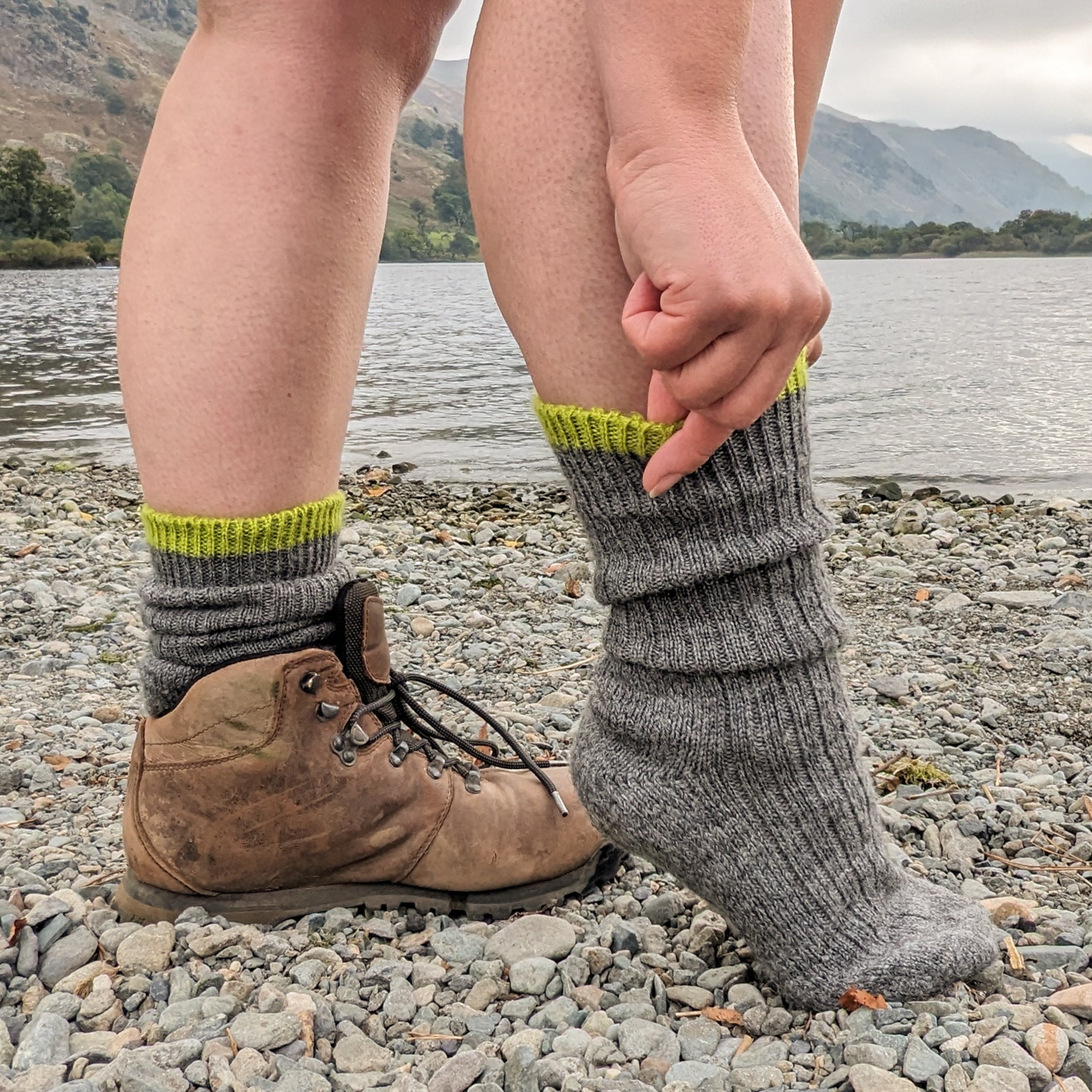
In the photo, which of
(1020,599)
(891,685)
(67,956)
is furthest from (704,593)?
(1020,599)

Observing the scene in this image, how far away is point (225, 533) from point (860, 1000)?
0.87 meters

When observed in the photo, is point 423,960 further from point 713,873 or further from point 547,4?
point 547,4

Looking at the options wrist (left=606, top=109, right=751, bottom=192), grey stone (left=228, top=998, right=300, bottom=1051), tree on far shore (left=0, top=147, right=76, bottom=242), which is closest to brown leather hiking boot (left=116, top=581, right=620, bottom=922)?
grey stone (left=228, top=998, right=300, bottom=1051)

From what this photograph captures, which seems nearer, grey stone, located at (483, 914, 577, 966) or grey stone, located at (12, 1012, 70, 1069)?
grey stone, located at (12, 1012, 70, 1069)

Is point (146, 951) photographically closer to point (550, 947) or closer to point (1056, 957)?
point (550, 947)

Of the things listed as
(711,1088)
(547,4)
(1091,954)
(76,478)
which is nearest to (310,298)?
(547,4)

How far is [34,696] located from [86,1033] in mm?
1359

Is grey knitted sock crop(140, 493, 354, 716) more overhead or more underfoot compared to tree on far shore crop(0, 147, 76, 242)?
more underfoot

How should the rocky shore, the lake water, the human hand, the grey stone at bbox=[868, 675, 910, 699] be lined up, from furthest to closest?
the lake water < the grey stone at bbox=[868, 675, 910, 699] < the rocky shore < the human hand

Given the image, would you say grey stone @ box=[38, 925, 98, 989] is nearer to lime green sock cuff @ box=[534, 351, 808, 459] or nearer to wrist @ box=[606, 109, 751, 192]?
lime green sock cuff @ box=[534, 351, 808, 459]

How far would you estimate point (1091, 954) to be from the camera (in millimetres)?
1223

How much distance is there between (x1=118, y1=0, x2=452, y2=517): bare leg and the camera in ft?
3.71

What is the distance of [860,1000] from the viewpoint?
3.67 ft

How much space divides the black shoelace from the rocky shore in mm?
189
